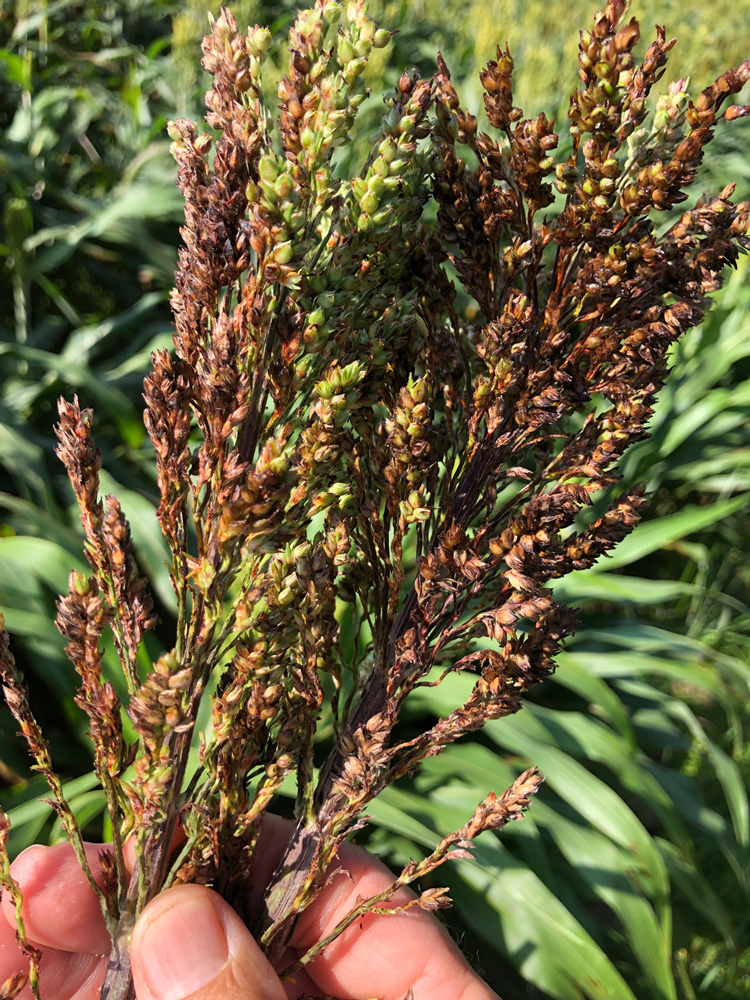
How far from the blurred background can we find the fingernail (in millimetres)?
733

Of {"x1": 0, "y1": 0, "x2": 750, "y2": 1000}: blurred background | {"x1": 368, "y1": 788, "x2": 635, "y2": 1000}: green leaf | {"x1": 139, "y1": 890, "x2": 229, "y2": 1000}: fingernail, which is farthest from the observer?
{"x1": 0, "y1": 0, "x2": 750, "y2": 1000}: blurred background

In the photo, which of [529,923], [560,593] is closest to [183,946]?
[529,923]

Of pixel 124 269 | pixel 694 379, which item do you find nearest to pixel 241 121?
pixel 694 379

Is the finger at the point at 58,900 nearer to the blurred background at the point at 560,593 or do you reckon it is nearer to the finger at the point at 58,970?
the finger at the point at 58,970

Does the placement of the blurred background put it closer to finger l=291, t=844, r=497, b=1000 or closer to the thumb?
finger l=291, t=844, r=497, b=1000

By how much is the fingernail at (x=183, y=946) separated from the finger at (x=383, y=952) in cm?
39

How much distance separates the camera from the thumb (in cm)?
96

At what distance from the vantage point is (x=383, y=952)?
142 cm

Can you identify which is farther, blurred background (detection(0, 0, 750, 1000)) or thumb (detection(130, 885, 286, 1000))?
blurred background (detection(0, 0, 750, 1000))

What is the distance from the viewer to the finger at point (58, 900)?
1295mm

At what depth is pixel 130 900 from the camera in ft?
3.23

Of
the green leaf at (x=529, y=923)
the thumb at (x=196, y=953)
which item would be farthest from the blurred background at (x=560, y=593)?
the thumb at (x=196, y=953)

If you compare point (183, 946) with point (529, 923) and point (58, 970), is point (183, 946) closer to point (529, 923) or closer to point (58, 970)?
point (58, 970)

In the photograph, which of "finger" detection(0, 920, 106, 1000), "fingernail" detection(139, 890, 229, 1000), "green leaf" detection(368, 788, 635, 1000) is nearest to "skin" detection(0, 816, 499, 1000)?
"finger" detection(0, 920, 106, 1000)
